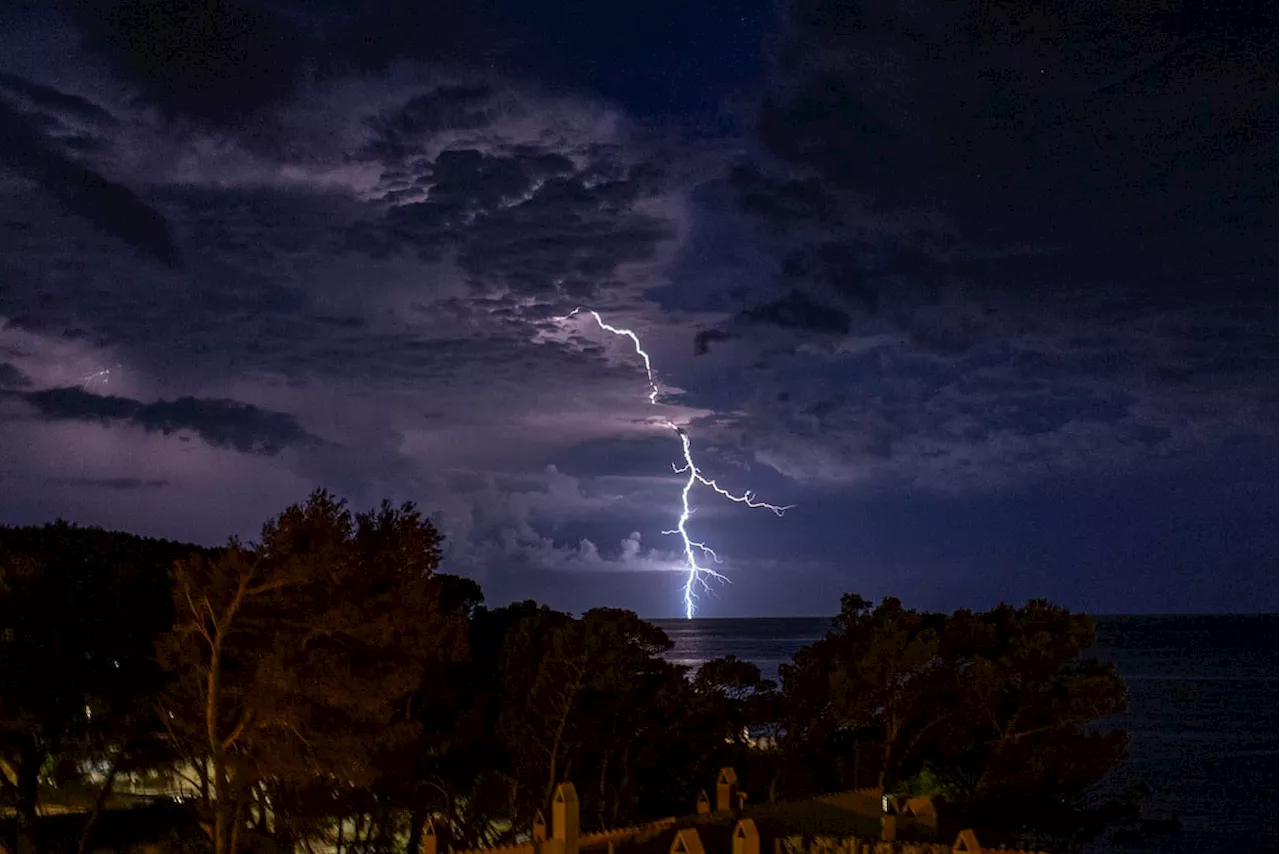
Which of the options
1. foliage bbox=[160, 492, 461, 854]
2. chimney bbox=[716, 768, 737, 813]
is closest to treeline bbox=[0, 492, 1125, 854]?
foliage bbox=[160, 492, 461, 854]

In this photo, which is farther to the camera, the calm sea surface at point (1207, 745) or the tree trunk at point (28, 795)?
the calm sea surface at point (1207, 745)

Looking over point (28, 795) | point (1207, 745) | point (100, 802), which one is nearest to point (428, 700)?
point (100, 802)

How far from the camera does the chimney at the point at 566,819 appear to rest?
842 centimetres

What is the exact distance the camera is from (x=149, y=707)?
13.8 metres

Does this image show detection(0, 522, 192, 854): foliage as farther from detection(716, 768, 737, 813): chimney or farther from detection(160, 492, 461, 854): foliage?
detection(716, 768, 737, 813): chimney

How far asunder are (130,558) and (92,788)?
3119 mm

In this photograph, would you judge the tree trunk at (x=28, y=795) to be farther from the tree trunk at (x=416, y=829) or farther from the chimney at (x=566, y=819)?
the chimney at (x=566, y=819)

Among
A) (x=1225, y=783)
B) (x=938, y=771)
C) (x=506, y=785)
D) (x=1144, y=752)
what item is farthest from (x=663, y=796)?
(x=1144, y=752)

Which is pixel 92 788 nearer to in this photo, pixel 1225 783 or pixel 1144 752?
pixel 1225 783

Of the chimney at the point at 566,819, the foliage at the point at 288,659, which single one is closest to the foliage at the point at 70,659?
the foliage at the point at 288,659

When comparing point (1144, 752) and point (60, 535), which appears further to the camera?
point (1144, 752)

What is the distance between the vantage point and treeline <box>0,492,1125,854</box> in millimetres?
11469

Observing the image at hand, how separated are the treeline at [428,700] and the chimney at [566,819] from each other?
12.4ft

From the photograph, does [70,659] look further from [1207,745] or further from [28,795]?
[1207,745]
